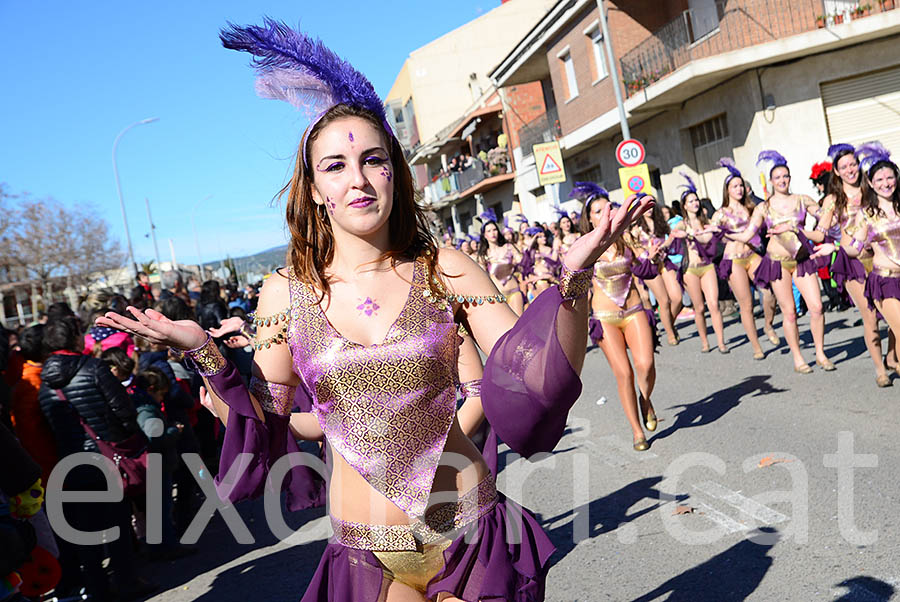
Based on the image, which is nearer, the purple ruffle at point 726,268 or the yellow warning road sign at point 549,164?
the purple ruffle at point 726,268

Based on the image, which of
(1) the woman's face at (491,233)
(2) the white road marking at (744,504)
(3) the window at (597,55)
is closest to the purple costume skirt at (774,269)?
(2) the white road marking at (744,504)

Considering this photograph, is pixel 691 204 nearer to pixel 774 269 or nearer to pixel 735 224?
pixel 735 224

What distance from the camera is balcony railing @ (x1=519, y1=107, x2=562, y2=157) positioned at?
1199 inches

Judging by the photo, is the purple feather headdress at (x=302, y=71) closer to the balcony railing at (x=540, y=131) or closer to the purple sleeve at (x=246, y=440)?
the purple sleeve at (x=246, y=440)

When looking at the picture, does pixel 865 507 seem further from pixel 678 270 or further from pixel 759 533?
pixel 678 270

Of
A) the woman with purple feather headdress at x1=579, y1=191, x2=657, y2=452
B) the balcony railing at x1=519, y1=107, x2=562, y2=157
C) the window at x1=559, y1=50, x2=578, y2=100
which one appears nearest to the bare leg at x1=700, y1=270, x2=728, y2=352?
the woman with purple feather headdress at x1=579, y1=191, x2=657, y2=452

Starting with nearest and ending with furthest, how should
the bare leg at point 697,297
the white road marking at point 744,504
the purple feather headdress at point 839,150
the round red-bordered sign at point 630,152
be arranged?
the white road marking at point 744,504
the purple feather headdress at point 839,150
the bare leg at point 697,297
the round red-bordered sign at point 630,152

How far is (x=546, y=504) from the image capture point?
19.8 feet

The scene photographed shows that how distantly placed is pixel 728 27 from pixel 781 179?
11.0 m

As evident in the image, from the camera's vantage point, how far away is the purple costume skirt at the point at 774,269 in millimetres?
8883

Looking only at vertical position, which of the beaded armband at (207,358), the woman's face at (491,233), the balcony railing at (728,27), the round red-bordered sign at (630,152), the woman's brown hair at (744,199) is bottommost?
the beaded armband at (207,358)

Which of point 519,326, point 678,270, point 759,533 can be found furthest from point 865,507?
point 678,270

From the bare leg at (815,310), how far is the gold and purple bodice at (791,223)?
1.28ft

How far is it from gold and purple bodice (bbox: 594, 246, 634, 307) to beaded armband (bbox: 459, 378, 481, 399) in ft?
16.3
